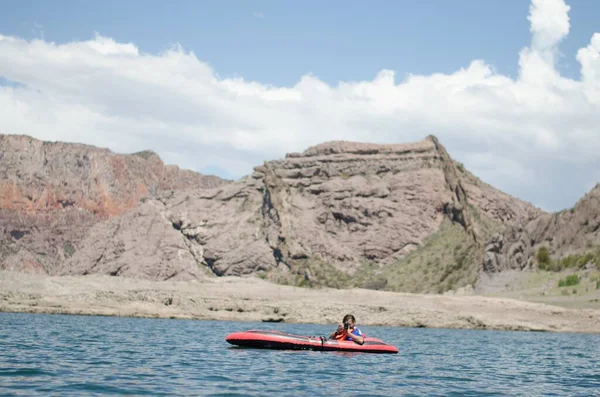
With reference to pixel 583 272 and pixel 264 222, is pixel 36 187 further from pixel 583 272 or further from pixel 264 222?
pixel 583 272

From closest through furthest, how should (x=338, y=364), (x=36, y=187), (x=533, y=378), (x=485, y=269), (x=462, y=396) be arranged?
(x=462, y=396)
(x=533, y=378)
(x=338, y=364)
(x=485, y=269)
(x=36, y=187)

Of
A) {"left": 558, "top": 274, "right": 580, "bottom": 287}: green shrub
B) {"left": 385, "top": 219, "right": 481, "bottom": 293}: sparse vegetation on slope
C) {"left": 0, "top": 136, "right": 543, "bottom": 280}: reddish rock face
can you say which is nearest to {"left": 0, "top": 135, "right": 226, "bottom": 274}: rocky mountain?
{"left": 0, "top": 136, "right": 543, "bottom": 280}: reddish rock face

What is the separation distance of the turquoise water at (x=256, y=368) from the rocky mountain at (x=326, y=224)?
4321 centimetres

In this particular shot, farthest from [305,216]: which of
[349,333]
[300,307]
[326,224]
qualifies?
[349,333]

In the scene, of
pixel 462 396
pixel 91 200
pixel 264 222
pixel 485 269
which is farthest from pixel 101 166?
pixel 462 396

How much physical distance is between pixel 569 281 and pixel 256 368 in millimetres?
44499

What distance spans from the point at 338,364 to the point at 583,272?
1680 inches

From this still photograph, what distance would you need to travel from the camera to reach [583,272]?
63.4 meters

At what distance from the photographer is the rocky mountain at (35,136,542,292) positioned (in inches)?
3211

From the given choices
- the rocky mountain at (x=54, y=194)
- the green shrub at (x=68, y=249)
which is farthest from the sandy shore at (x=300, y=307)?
the green shrub at (x=68, y=249)

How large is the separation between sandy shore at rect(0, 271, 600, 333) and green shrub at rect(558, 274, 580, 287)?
6509 mm

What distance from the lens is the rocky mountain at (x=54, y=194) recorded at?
11806 cm

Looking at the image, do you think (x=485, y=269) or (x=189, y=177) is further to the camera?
(x=189, y=177)

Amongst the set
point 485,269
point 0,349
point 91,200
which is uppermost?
point 91,200
